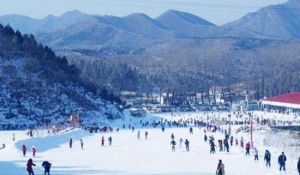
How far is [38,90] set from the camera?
7806 centimetres

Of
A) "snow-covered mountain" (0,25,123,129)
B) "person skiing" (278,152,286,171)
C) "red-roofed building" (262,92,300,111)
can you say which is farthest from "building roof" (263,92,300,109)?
"person skiing" (278,152,286,171)

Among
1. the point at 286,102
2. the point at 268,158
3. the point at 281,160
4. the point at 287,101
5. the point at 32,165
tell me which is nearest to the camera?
the point at 32,165

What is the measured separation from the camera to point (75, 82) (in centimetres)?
8756

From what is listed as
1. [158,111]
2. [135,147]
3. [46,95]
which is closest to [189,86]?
[158,111]

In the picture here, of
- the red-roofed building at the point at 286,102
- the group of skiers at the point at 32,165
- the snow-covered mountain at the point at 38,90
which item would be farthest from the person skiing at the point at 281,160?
the red-roofed building at the point at 286,102

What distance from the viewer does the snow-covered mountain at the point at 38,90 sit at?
7250 centimetres

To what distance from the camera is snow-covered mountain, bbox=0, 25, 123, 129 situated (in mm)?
72500

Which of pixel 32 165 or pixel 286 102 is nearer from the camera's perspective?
pixel 32 165

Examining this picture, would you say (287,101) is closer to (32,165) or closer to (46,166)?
(46,166)

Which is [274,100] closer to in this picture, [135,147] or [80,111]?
[80,111]

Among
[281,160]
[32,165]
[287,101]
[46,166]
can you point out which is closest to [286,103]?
[287,101]

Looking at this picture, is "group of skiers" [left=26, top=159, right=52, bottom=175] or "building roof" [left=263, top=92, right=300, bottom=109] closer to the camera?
"group of skiers" [left=26, top=159, right=52, bottom=175]

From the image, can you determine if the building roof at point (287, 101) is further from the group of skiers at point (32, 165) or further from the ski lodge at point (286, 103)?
the group of skiers at point (32, 165)

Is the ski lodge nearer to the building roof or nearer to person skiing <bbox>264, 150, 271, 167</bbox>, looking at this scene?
the building roof
